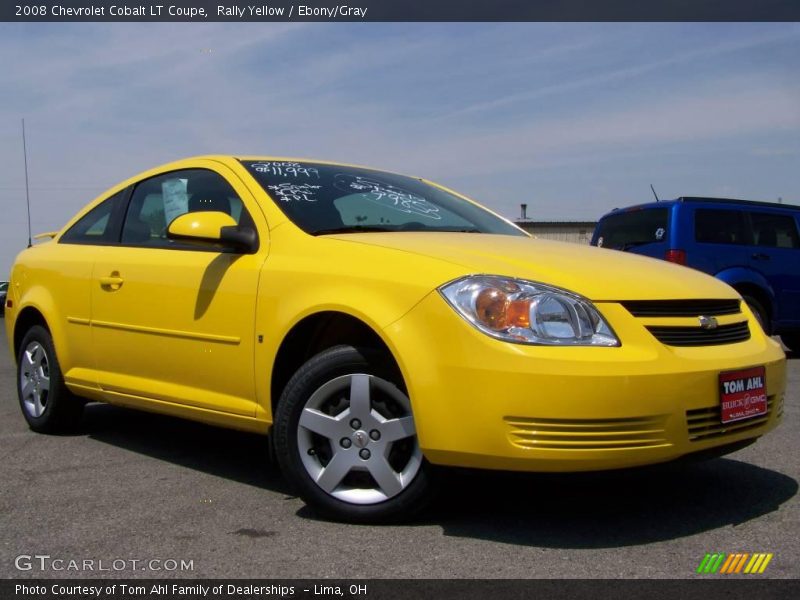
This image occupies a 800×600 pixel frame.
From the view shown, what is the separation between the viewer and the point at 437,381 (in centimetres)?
307

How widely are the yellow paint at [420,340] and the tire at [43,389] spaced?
0.35 metres

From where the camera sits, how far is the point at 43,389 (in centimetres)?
520

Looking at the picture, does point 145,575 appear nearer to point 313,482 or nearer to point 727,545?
point 313,482

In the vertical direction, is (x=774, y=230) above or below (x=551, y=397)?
above

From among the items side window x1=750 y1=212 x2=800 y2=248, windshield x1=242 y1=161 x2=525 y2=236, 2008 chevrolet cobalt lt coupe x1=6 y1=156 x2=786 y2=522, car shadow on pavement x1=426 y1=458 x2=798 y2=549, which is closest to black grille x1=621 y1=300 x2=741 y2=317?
2008 chevrolet cobalt lt coupe x1=6 y1=156 x2=786 y2=522

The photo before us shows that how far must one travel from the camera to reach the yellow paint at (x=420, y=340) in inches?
117

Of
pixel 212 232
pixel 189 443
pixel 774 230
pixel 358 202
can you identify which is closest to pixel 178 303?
pixel 212 232

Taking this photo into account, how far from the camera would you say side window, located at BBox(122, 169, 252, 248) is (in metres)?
4.33

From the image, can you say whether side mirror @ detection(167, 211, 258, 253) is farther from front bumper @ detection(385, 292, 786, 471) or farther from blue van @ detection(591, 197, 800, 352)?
blue van @ detection(591, 197, 800, 352)

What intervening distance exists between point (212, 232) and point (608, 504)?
6.69 ft

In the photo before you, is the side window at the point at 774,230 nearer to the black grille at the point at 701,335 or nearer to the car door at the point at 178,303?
Answer: the black grille at the point at 701,335

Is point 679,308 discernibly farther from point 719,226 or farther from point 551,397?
point 719,226
